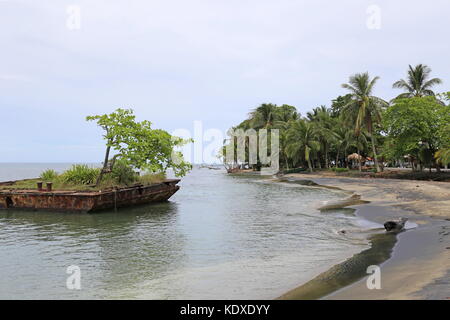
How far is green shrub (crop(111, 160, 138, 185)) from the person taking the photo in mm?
22766

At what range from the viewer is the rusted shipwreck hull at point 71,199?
19516 mm

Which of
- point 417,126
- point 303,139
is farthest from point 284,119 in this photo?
point 417,126

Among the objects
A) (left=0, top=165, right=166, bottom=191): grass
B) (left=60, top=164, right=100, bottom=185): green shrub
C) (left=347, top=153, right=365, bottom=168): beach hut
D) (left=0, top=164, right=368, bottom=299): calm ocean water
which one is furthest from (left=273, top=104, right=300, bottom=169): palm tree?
(left=0, top=164, right=368, bottom=299): calm ocean water

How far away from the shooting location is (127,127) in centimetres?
2200

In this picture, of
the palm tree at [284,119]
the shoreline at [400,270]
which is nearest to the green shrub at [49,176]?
the shoreline at [400,270]

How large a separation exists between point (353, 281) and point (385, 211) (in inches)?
452

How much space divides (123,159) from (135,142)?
4.44ft

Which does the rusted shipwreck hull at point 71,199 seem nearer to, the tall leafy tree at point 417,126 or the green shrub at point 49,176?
the green shrub at point 49,176

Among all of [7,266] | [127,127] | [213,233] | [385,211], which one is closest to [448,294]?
[213,233]

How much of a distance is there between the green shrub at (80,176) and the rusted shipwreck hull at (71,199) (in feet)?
6.95

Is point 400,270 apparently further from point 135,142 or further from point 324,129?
point 324,129
